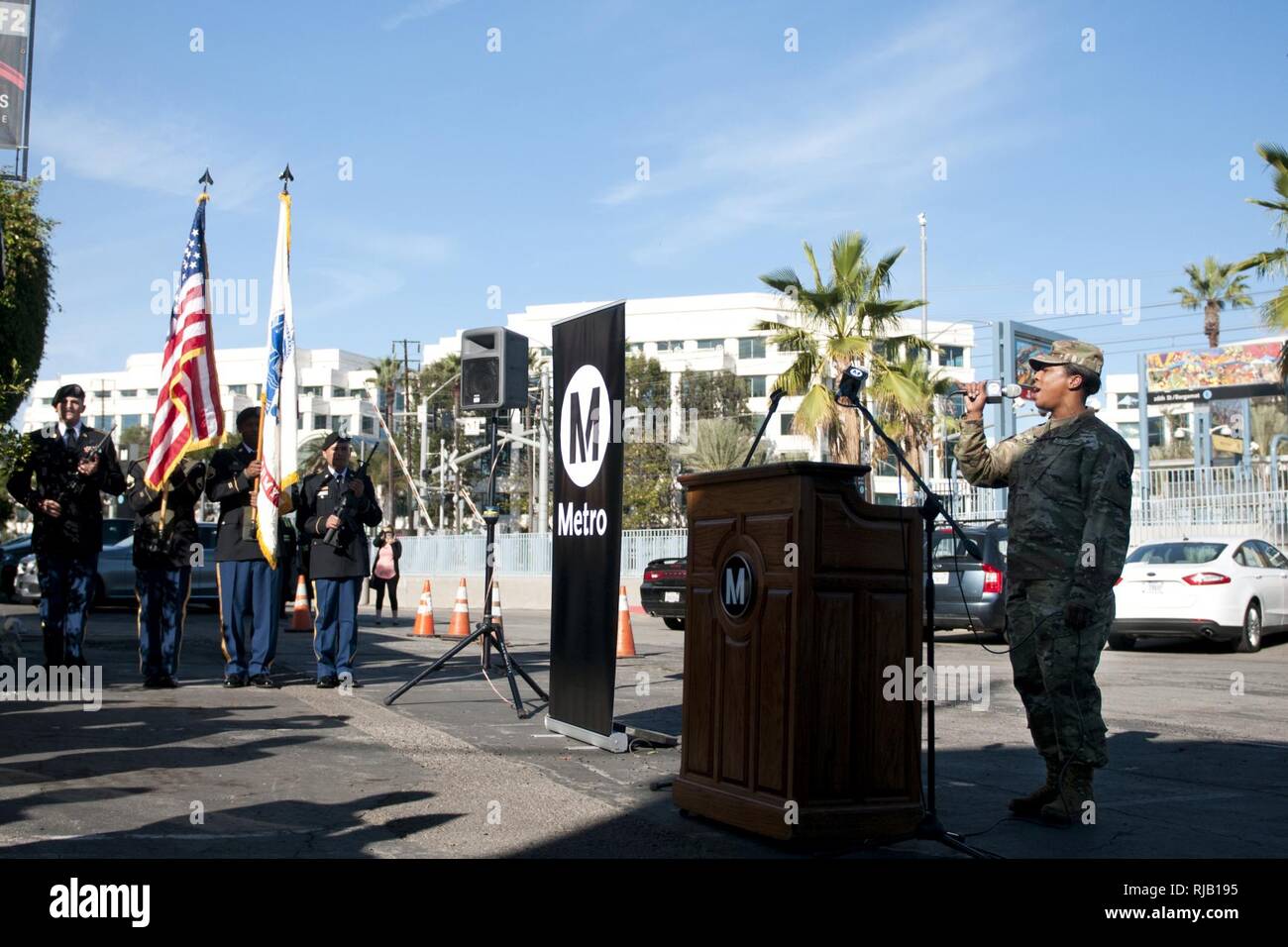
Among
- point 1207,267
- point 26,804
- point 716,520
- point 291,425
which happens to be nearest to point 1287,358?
point 291,425

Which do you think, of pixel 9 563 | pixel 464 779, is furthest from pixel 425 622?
pixel 464 779

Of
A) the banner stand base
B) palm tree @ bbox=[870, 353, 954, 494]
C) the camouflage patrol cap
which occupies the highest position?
palm tree @ bbox=[870, 353, 954, 494]

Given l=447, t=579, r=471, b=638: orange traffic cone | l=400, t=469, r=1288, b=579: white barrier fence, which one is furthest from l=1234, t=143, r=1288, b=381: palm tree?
l=447, t=579, r=471, b=638: orange traffic cone

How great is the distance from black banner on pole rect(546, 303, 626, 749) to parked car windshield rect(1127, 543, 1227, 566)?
11035 mm

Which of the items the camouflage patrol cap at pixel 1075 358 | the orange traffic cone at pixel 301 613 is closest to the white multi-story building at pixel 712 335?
the orange traffic cone at pixel 301 613

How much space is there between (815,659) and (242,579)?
6692 millimetres

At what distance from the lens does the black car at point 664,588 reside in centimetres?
2116

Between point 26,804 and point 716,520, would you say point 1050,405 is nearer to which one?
point 716,520

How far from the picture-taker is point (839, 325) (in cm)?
2869

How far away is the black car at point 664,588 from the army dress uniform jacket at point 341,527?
1101cm

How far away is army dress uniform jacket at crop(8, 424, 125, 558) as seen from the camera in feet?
30.6

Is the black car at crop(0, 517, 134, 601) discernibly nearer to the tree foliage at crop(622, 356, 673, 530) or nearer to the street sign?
the tree foliage at crop(622, 356, 673, 530)

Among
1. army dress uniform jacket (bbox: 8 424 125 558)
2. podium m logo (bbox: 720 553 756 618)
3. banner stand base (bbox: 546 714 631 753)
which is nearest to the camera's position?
podium m logo (bbox: 720 553 756 618)

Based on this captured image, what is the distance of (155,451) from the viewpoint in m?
10.0
